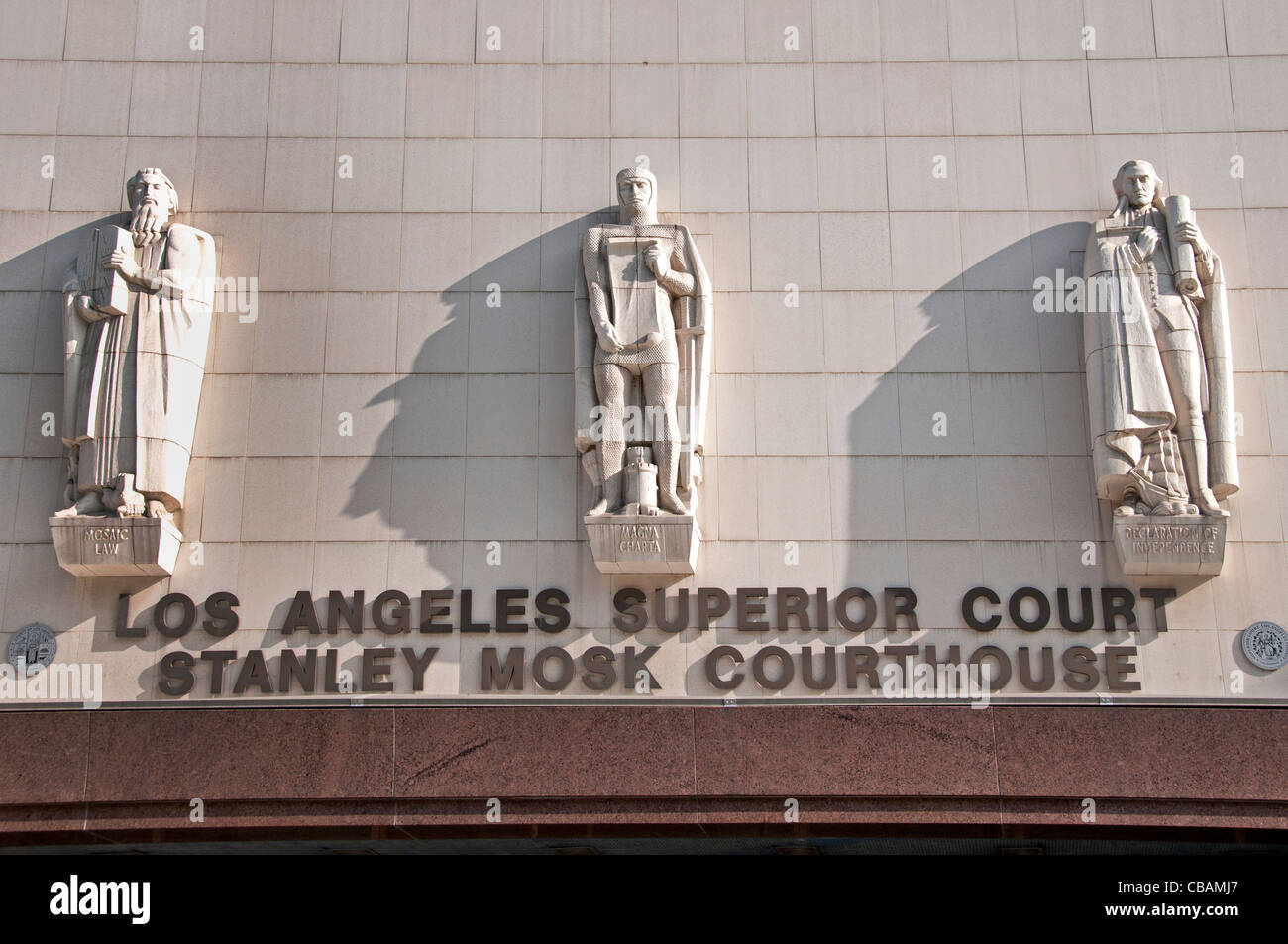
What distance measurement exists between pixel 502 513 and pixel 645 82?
4717 mm

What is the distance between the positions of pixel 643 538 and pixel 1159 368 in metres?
4.90

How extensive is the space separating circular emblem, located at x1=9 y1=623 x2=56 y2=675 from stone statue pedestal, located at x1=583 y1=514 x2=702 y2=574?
4.92 m

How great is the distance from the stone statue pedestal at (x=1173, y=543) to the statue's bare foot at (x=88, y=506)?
9.08 metres

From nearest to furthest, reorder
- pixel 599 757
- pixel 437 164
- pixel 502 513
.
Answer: pixel 599 757, pixel 502 513, pixel 437 164

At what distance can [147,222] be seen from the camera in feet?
43.4

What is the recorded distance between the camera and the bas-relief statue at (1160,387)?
12.2 m

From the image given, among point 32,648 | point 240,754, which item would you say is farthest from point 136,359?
point 240,754

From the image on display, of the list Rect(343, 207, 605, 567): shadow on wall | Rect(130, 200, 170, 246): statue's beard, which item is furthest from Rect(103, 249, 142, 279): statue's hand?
Rect(343, 207, 605, 567): shadow on wall

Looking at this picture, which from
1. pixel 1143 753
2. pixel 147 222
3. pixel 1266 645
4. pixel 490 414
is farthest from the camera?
pixel 147 222

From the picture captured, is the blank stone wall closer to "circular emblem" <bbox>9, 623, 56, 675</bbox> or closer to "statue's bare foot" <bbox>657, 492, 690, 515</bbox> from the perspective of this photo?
"circular emblem" <bbox>9, 623, 56, 675</bbox>

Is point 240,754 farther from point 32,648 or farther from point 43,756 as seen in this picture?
point 32,648

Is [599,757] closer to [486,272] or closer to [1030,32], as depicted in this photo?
[486,272]

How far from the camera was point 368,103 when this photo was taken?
14039 millimetres

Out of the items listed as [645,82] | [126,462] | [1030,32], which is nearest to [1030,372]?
[1030,32]
